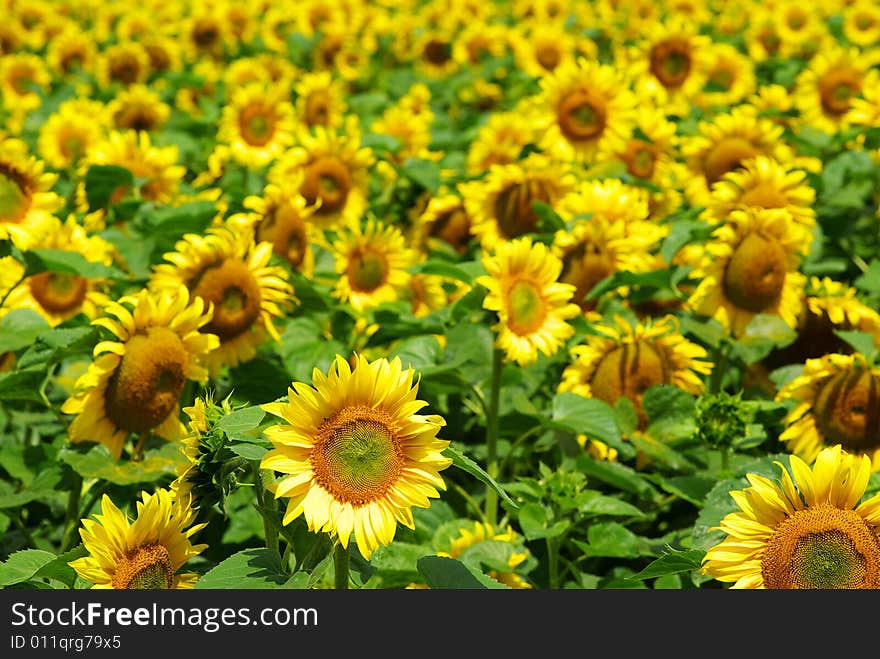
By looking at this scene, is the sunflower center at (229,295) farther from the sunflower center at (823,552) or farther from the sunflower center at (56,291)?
the sunflower center at (823,552)

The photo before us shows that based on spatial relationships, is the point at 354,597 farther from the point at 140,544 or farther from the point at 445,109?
the point at 445,109

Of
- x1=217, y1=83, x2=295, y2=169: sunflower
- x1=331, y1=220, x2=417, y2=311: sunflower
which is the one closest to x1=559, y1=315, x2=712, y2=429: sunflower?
x1=331, y1=220, x2=417, y2=311: sunflower

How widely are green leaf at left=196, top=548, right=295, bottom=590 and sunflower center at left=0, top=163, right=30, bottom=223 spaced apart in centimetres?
165

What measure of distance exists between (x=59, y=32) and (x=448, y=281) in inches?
221

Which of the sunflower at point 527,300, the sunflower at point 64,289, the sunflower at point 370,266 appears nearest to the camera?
the sunflower at point 527,300

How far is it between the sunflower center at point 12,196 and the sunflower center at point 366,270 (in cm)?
98

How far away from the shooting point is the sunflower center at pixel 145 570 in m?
1.77

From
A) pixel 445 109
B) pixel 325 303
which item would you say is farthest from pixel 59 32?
pixel 325 303

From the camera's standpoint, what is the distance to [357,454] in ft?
5.63

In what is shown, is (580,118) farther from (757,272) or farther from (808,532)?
(808,532)

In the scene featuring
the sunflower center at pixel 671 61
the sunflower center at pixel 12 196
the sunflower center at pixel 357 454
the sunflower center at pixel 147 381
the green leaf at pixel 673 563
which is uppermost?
the sunflower center at pixel 671 61

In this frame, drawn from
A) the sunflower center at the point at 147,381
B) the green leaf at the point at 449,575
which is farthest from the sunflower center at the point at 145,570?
the sunflower center at the point at 147,381

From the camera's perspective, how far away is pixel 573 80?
4273 mm

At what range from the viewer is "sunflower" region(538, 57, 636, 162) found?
421cm
